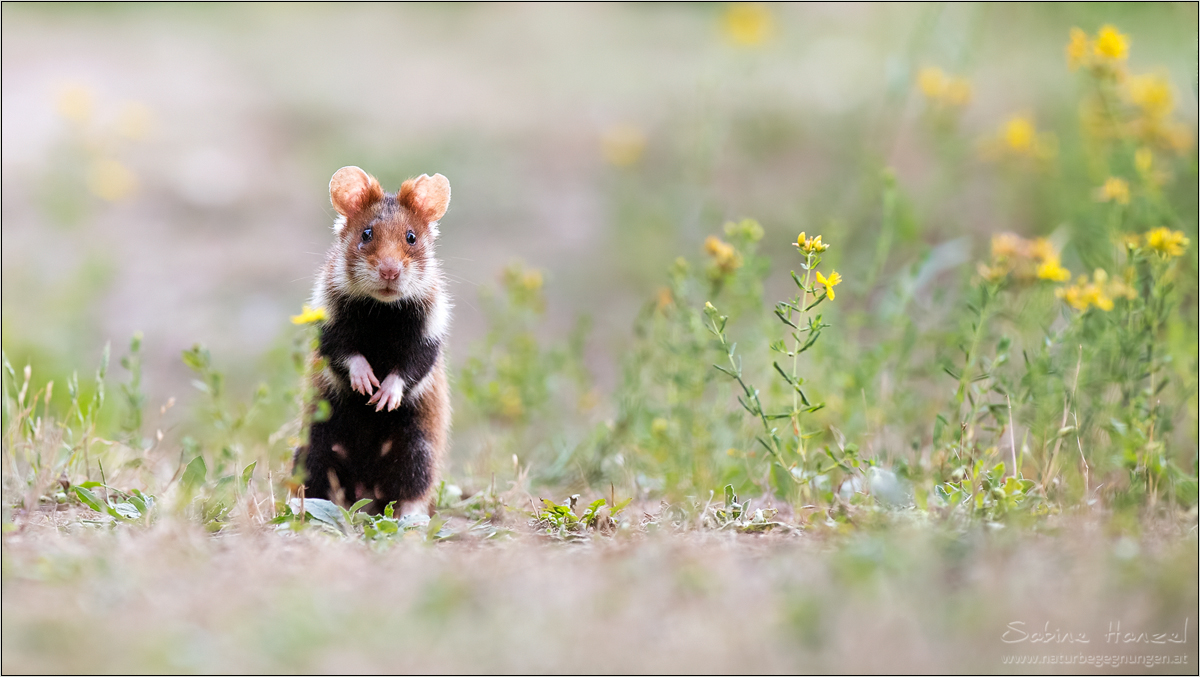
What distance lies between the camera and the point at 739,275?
4.48 metres

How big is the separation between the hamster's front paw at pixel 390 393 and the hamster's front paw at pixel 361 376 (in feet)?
0.11

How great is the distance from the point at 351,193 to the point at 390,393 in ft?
2.68

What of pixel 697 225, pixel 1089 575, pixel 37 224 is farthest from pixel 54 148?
pixel 1089 575

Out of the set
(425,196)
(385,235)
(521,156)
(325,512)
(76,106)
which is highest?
(76,106)

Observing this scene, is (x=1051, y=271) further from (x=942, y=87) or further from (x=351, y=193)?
(x=351, y=193)

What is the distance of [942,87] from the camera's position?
19.3ft

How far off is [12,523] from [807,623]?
2.38 m

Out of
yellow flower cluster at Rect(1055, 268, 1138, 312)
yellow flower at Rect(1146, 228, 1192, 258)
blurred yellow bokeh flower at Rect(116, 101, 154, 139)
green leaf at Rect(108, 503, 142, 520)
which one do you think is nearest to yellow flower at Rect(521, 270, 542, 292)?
→ green leaf at Rect(108, 503, 142, 520)

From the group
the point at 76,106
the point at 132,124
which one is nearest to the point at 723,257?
the point at 132,124

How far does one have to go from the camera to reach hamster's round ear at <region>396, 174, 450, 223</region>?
3.95 m

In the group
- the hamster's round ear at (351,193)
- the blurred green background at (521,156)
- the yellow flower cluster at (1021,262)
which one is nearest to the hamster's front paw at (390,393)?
the hamster's round ear at (351,193)

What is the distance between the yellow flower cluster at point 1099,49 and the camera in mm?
4371

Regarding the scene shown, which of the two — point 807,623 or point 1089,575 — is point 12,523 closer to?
point 807,623

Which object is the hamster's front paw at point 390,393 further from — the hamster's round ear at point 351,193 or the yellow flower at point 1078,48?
the yellow flower at point 1078,48
